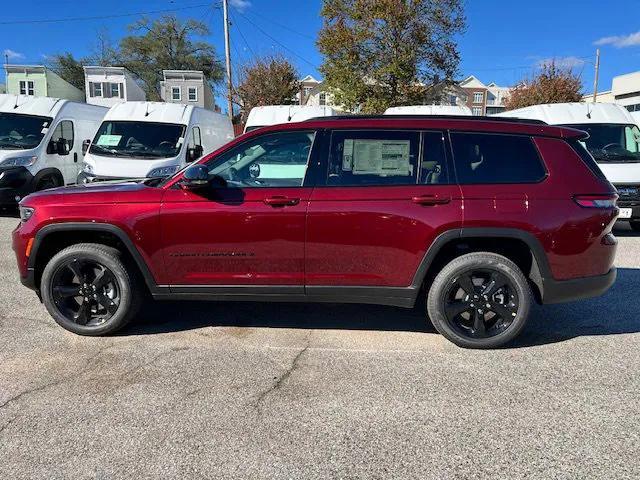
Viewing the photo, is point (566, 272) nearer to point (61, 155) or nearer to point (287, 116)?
point (287, 116)

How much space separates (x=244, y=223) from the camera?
3857mm

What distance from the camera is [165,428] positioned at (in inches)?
113

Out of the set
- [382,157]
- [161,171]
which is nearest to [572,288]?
[382,157]

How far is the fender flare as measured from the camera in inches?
156

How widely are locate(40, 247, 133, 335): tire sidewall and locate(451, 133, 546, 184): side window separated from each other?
283 cm

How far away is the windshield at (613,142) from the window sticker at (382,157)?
23.3 ft

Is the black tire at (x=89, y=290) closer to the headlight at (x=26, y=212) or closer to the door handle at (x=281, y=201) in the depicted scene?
the headlight at (x=26, y=212)

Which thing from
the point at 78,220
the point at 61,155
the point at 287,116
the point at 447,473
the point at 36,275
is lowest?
the point at 447,473

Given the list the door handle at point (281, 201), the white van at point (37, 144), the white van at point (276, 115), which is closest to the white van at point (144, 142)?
the white van at point (276, 115)

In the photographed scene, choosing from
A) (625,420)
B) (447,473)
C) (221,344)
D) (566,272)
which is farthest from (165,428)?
(566,272)

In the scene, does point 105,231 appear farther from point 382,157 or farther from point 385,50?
A: point 385,50

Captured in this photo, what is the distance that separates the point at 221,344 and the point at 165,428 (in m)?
1.24

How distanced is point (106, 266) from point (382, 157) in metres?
2.41

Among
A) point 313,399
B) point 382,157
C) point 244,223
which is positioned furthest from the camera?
point 382,157
